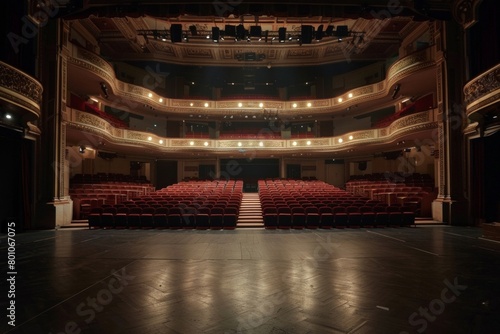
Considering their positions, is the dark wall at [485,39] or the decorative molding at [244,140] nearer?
the dark wall at [485,39]

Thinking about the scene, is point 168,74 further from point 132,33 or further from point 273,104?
point 273,104

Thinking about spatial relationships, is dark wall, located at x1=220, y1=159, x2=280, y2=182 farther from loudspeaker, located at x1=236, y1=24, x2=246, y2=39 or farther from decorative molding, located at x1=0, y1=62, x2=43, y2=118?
decorative molding, located at x1=0, y1=62, x2=43, y2=118

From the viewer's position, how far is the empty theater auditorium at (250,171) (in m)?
2.64

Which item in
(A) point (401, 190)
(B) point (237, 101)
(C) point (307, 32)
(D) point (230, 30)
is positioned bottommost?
(A) point (401, 190)

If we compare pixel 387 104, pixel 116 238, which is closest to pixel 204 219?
pixel 116 238

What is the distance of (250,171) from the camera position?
1917 centimetres

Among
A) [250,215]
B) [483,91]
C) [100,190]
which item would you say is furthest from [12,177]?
[483,91]

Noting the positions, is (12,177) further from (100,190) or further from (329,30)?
(329,30)

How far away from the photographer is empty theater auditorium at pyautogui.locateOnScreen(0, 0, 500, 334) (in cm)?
264

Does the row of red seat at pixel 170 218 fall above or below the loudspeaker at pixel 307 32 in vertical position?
below

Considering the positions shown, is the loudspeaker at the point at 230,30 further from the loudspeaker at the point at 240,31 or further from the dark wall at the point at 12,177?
the dark wall at the point at 12,177

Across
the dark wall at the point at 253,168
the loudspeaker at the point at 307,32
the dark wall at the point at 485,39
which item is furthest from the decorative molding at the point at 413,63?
the dark wall at the point at 253,168

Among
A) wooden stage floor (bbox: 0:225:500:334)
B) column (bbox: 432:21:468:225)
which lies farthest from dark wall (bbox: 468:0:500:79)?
wooden stage floor (bbox: 0:225:500:334)

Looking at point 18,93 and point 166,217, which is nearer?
point 18,93
